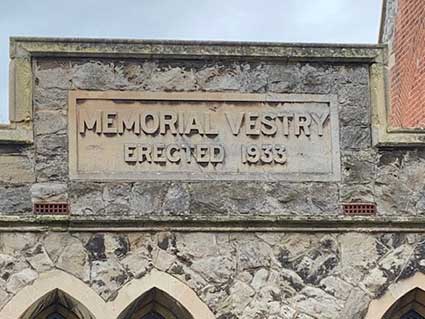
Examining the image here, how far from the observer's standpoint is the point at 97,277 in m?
13.8

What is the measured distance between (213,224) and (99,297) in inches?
56.1

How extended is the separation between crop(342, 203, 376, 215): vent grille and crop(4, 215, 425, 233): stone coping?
0.09 metres

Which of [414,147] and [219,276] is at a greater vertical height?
Result: [414,147]

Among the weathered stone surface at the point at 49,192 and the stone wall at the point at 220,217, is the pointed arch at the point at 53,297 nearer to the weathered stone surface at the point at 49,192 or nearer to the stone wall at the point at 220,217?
the stone wall at the point at 220,217

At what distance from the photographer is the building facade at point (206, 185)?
13.8m

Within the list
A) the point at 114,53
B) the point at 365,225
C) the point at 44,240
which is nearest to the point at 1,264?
the point at 44,240

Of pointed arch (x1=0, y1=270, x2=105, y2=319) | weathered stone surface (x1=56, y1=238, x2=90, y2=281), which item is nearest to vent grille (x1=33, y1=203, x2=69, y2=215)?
weathered stone surface (x1=56, y1=238, x2=90, y2=281)

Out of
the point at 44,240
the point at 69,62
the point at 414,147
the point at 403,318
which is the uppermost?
the point at 69,62

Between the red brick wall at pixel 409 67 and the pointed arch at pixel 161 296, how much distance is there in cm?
553

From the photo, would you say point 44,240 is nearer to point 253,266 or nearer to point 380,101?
point 253,266

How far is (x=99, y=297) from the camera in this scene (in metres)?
13.7

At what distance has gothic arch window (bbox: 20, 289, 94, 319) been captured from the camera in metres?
13.6

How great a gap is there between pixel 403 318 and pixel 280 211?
176cm

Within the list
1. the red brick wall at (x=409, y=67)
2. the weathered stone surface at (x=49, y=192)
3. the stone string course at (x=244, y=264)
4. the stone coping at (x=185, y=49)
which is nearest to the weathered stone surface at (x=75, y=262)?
the stone string course at (x=244, y=264)
